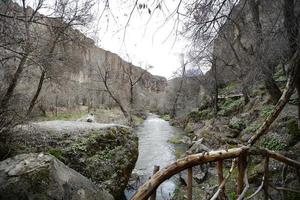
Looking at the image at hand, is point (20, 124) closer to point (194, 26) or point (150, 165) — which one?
point (194, 26)

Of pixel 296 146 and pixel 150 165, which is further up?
pixel 296 146

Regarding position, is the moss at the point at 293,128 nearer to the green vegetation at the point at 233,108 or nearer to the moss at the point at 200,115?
the green vegetation at the point at 233,108

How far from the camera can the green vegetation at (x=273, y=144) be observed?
761cm

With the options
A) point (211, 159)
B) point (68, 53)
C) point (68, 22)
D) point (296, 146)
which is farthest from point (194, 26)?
point (68, 53)

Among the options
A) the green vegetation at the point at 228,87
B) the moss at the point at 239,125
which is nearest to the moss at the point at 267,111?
the moss at the point at 239,125

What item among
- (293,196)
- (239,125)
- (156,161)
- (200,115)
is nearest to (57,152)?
(293,196)

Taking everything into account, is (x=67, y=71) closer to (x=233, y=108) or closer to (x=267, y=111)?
(x=267, y=111)

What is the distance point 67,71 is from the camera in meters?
13.5

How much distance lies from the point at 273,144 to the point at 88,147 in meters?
5.45

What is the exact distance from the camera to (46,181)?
16.1 ft

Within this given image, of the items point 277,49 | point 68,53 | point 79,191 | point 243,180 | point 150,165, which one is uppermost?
point 68,53

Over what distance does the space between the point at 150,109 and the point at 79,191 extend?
62388 mm

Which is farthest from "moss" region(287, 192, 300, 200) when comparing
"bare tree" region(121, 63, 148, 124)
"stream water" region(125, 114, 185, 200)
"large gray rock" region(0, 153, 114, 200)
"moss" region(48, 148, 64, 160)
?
"bare tree" region(121, 63, 148, 124)

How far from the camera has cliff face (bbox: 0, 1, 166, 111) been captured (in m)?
6.39
